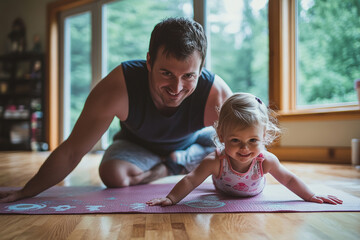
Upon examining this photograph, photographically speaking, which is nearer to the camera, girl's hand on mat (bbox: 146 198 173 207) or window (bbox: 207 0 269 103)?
girl's hand on mat (bbox: 146 198 173 207)

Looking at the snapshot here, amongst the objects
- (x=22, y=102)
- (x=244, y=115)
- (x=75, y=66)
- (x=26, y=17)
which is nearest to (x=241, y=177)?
(x=244, y=115)

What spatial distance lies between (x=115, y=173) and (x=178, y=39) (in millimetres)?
676

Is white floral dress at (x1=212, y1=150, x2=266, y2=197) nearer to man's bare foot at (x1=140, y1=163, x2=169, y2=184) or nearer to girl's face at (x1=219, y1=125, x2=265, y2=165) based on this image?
girl's face at (x1=219, y1=125, x2=265, y2=165)

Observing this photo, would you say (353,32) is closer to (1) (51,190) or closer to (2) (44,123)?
(1) (51,190)

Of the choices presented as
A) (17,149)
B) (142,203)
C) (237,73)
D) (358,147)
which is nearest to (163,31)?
(142,203)

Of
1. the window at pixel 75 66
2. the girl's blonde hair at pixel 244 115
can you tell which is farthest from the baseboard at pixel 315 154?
the window at pixel 75 66

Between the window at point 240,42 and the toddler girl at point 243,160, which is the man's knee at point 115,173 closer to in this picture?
the toddler girl at point 243,160

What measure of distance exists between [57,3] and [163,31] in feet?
13.0

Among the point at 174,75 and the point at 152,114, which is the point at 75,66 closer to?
the point at 152,114

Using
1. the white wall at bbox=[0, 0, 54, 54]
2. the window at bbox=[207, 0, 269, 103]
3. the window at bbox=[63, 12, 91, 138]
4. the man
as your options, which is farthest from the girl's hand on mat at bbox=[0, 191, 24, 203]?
the white wall at bbox=[0, 0, 54, 54]

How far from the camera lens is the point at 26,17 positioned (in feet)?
15.8

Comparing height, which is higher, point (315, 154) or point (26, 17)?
point (26, 17)

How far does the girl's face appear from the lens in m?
1.01

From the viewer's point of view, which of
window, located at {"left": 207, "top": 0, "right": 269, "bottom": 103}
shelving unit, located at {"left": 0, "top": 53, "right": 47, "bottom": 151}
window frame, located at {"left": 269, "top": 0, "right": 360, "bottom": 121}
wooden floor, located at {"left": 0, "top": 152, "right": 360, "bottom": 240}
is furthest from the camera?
shelving unit, located at {"left": 0, "top": 53, "right": 47, "bottom": 151}
